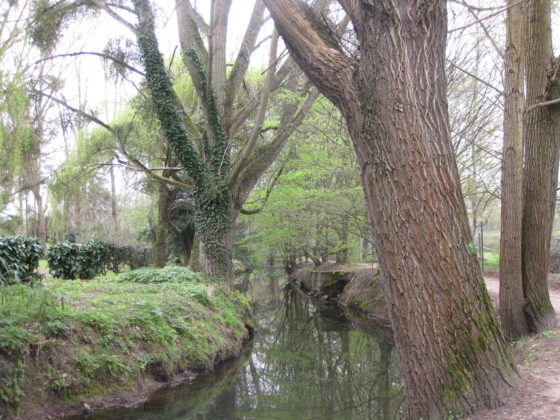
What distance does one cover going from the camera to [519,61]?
5.32 m

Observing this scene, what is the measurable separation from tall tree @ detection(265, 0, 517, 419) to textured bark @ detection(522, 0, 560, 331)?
9.60 feet

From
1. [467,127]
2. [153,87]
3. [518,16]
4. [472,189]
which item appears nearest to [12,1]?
[153,87]

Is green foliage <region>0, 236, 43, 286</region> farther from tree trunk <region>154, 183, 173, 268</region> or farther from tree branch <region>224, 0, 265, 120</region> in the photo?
tree trunk <region>154, 183, 173, 268</region>

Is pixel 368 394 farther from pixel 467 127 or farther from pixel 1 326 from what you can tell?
pixel 467 127

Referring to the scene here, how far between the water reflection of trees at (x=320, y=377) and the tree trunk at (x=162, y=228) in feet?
22.1

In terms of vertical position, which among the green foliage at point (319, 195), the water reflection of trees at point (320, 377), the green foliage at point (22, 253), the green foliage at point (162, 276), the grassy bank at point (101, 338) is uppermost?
the green foliage at point (319, 195)

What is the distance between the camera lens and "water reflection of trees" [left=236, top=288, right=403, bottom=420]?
5.37m

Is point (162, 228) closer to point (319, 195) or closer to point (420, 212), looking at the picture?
point (319, 195)

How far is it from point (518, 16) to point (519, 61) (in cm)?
59

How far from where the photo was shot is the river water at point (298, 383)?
17.2ft

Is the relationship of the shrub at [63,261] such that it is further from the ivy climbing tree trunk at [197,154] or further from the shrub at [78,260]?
the ivy climbing tree trunk at [197,154]

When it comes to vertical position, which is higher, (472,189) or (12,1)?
(12,1)

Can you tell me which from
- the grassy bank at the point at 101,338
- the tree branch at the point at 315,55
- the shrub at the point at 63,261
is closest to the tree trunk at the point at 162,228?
the shrub at the point at 63,261

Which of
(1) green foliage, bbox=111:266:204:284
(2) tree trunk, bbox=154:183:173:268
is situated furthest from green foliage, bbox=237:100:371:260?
(1) green foliage, bbox=111:266:204:284
